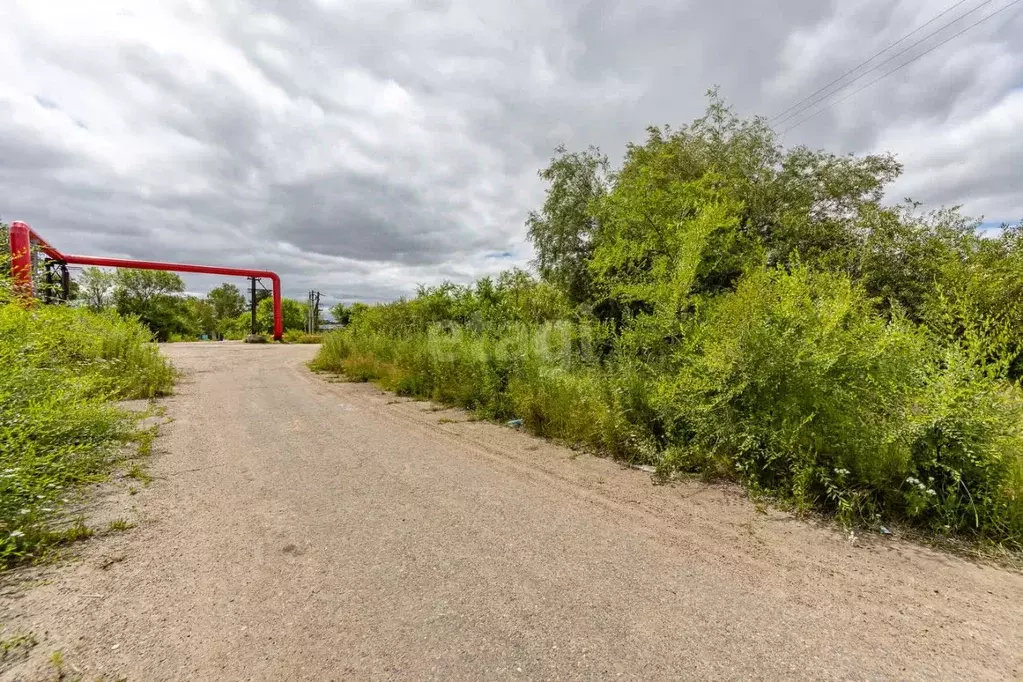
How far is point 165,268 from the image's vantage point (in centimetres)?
3142

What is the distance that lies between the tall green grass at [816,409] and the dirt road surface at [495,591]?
0.44m

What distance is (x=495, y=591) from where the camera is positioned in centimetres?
267

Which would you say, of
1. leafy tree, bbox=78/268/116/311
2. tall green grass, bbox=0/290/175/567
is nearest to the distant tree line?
leafy tree, bbox=78/268/116/311

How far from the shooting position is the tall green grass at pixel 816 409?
10.8ft

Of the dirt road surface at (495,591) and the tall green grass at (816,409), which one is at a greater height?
the tall green grass at (816,409)

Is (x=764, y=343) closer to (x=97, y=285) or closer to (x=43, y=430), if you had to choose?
(x=43, y=430)

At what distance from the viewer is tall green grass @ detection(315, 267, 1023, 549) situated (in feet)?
10.8

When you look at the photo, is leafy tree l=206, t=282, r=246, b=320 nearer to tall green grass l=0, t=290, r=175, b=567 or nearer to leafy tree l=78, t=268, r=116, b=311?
leafy tree l=78, t=268, r=116, b=311

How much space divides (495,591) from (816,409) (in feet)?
10.2

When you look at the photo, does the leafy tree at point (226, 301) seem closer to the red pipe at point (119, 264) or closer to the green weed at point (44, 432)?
the red pipe at point (119, 264)

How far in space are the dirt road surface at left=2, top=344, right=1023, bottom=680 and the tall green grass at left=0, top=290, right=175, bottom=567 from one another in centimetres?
37

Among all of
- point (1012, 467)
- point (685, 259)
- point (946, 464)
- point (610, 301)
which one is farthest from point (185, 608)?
point (610, 301)

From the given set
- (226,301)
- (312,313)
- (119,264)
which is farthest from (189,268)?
(226,301)

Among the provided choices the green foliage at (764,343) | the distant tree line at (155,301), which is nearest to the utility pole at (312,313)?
the distant tree line at (155,301)
